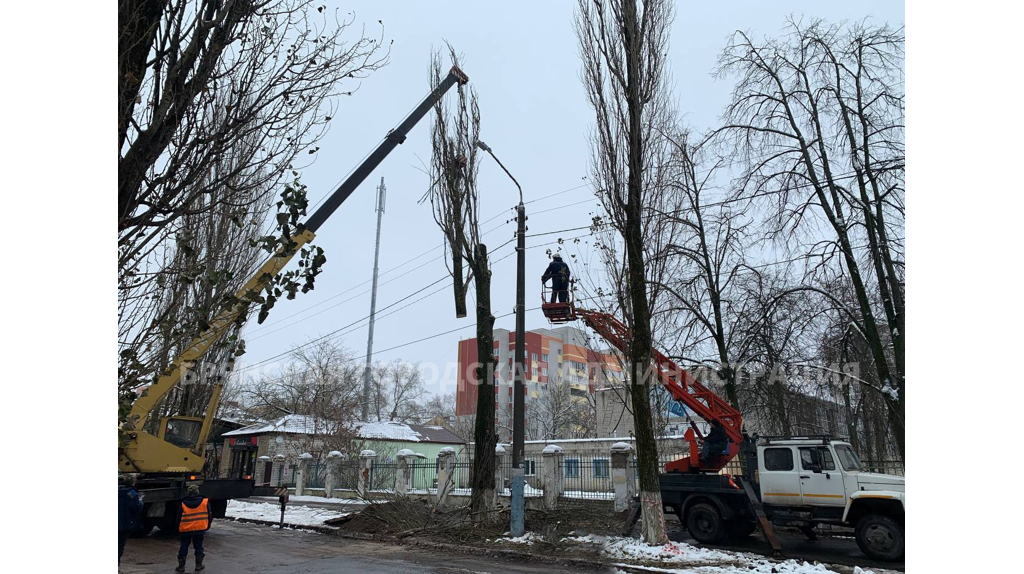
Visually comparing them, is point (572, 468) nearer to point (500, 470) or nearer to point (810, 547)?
point (500, 470)

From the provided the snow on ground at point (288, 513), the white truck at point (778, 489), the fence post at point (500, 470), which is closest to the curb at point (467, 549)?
the snow on ground at point (288, 513)

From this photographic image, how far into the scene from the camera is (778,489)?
1216 centimetres

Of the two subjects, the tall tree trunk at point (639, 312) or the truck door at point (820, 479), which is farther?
the truck door at point (820, 479)

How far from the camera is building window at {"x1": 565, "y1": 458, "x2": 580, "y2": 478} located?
56.7 feet

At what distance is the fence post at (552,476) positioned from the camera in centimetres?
1594

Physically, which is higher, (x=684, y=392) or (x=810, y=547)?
(x=684, y=392)

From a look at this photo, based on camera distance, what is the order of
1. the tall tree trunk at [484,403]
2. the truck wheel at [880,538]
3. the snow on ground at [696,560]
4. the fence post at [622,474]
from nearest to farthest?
1. the snow on ground at [696,560]
2. the truck wheel at [880,538]
3. the tall tree trunk at [484,403]
4. the fence post at [622,474]

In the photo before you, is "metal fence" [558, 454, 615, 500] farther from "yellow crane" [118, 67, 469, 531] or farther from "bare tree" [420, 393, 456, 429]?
"bare tree" [420, 393, 456, 429]

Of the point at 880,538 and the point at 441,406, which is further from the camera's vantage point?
the point at 441,406

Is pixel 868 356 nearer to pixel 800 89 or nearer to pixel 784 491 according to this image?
pixel 784 491

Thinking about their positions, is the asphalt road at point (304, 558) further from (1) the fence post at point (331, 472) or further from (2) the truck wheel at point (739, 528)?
(1) the fence post at point (331, 472)

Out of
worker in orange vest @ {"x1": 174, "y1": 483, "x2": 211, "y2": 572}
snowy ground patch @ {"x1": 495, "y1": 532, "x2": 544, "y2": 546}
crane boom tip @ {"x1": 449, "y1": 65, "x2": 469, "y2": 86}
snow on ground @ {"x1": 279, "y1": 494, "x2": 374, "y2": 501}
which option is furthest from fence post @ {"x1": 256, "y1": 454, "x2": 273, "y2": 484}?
crane boom tip @ {"x1": 449, "y1": 65, "x2": 469, "y2": 86}

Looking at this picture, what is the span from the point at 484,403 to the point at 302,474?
579 inches

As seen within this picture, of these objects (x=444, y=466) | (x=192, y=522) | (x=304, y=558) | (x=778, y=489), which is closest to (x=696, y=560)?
(x=778, y=489)
